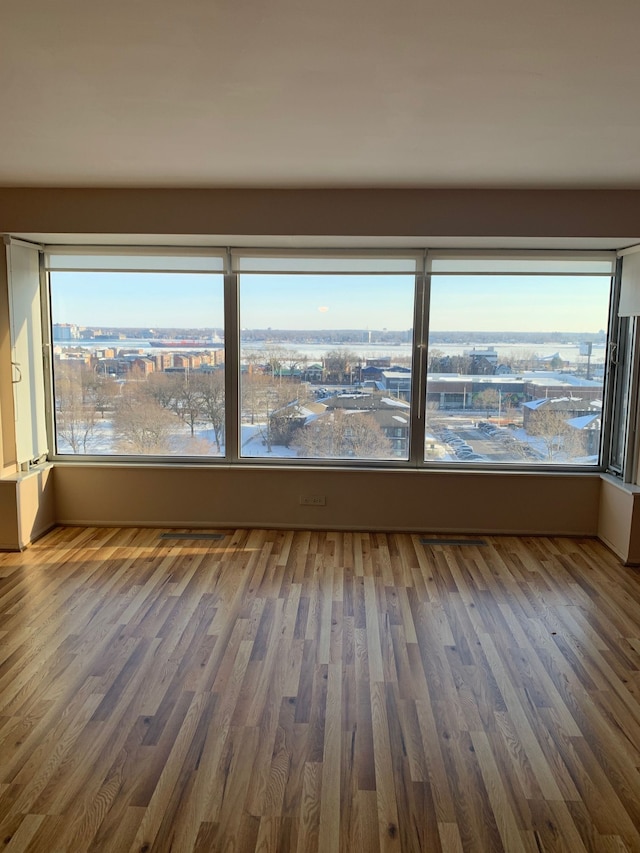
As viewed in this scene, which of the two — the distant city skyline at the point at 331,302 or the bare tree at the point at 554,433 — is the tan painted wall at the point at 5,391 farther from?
the bare tree at the point at 554,433

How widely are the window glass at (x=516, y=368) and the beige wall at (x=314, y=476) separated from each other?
1.12ft

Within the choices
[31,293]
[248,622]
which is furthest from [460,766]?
[31,293]

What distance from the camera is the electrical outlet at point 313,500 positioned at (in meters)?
5.22

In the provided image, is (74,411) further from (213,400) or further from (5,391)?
(213,400)

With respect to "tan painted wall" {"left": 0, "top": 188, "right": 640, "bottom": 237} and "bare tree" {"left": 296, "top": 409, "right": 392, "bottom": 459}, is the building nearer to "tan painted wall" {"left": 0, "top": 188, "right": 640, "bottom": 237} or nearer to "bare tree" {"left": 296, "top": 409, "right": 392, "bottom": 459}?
"tan painted wall" {"left": 0, "top": 188, "right": 640, "bottom": 237}

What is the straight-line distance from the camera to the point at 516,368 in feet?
17.1

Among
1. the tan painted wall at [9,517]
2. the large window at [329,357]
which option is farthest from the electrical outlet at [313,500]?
the tan painted wall at [9,517]

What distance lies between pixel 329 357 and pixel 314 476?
1.08 metres

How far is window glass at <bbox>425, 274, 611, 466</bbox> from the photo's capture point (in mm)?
5094

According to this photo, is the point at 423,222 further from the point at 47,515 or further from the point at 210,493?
the point at 47,515

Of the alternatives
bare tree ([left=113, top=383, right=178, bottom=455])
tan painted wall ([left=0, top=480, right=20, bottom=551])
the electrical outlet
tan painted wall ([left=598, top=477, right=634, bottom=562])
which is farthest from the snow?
tan painted wall ([left=0, top=480, right=20, bottom=551])

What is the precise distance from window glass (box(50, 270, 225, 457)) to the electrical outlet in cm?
89

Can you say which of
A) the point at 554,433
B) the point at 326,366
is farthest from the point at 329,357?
the point at 554,433

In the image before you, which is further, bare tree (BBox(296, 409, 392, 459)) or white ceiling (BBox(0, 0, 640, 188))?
bare tree (BBox(296, 409, 392, 459))
